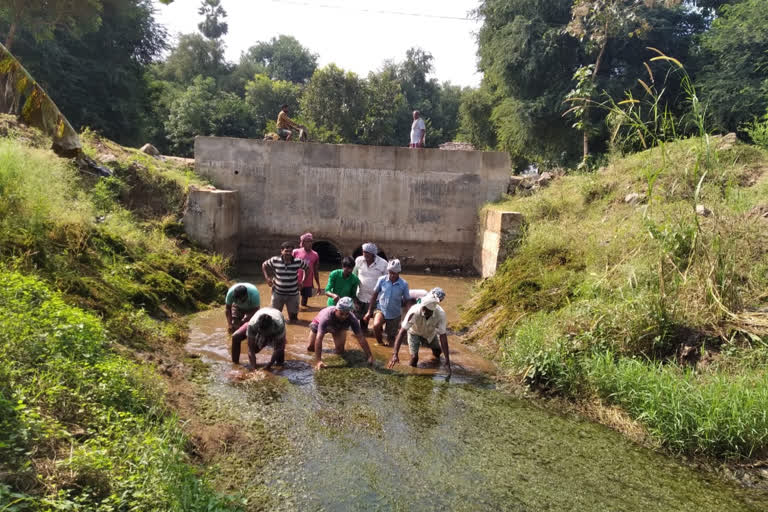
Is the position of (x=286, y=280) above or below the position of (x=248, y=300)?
above

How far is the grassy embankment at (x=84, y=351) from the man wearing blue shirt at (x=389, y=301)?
9.86 ft

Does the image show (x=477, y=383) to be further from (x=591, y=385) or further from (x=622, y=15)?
(x=622, y=15)

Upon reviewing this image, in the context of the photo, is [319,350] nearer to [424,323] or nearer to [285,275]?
[424,323]

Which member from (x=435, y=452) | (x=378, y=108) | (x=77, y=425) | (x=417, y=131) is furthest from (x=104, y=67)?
(x=435, y=452)

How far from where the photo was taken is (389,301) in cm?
Answer: 830

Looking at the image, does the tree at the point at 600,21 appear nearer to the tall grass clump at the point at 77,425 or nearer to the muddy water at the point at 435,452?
the muddy water at the point at 435,452

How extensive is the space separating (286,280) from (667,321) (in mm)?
5617

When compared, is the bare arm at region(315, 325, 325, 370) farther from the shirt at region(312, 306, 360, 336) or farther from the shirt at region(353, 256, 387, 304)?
the shirt at region(353, 256, 387, 304)

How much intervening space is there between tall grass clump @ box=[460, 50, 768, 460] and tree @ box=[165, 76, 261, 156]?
2424cm

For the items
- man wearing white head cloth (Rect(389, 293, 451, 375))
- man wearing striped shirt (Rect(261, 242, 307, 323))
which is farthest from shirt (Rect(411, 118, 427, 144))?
man wearing white head cloth (Rect(389, 293, 451, 375))

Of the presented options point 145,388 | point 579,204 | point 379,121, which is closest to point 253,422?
point 145,388

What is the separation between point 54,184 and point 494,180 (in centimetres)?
1095

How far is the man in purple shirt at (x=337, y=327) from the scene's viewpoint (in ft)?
23.1

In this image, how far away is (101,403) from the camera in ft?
14.3
